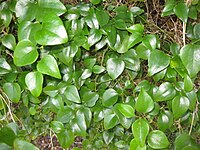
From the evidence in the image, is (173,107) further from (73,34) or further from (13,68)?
(13,68)

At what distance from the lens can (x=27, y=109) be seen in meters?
0.89

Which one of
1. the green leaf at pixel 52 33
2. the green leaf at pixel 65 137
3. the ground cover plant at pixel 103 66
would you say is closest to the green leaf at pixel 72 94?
the ground cover plant at pixel 103 66

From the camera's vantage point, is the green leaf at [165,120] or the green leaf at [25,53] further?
the green leaf at [165,120]

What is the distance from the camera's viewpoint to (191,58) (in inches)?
23.1

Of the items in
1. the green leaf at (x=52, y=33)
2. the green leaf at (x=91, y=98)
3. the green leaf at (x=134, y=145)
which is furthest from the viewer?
the green leaf at (x=91, y=98)

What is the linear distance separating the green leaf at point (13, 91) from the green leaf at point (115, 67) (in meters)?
0.23

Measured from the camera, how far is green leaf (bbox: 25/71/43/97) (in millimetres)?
581

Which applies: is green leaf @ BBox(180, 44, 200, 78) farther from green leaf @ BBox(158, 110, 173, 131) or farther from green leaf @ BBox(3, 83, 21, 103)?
green leaf @ BBox(3, 83, 21, 103)

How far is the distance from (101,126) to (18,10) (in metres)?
0.46

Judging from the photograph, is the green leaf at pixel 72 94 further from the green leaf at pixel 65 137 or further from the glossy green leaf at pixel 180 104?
the glossy green leaf at pixel 180 104

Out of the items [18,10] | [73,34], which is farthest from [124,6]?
[18,10]

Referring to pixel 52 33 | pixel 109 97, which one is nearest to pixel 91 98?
pixel 109 97

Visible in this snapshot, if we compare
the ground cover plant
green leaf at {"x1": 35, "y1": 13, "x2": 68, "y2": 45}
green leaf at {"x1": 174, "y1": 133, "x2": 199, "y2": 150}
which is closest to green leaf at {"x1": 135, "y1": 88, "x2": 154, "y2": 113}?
the ground cover plant

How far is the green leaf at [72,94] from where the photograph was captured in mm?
709
